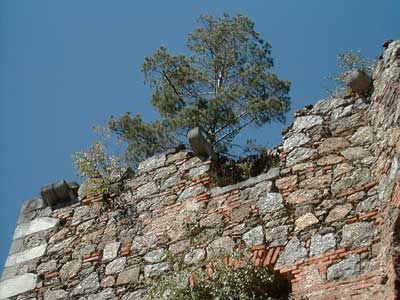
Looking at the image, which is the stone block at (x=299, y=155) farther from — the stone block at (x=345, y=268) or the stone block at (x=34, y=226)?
the stone block at (x=34, y=226)

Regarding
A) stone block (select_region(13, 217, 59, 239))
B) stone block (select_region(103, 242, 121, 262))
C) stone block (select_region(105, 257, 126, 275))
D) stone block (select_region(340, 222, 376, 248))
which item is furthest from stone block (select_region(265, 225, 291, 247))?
stone block (select_region(13, 217, 59, 239))

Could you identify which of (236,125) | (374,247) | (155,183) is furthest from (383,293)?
(236,125)

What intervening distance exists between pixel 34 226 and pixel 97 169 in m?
0.97

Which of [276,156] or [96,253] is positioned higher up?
[276,156]

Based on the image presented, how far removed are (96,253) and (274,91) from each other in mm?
5647

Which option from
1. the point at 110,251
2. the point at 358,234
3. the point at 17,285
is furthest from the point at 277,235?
the point at 17,285

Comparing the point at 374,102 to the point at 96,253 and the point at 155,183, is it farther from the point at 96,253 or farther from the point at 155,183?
the point at 96,253

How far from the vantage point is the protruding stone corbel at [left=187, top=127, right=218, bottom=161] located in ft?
24.4

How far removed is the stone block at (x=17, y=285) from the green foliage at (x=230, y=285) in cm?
169

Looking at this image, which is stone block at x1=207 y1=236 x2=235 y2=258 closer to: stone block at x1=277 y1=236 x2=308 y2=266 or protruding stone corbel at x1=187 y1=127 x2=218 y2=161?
stone block at x1=277 y1=236 x2=308 y2=266

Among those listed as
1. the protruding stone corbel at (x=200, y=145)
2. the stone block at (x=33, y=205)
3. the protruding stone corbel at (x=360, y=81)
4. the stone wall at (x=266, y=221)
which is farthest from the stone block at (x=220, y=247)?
the stone block at (x=33, y=205)

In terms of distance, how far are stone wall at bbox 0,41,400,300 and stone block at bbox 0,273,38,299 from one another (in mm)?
12

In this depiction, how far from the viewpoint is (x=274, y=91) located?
11984 millimetres

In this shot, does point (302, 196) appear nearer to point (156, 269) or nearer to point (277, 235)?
point (277, 235)
